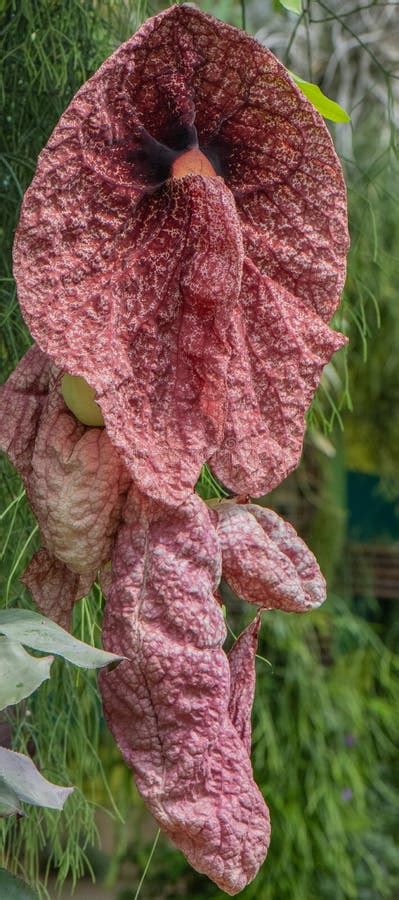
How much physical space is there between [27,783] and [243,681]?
3.3 inches

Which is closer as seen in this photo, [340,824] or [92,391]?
[92,391]

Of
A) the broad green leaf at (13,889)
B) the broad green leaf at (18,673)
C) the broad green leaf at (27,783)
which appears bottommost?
the broad green leaf at (13,889)

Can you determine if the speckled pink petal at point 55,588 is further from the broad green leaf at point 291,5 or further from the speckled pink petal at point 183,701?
the broad green leaf at point 291,5

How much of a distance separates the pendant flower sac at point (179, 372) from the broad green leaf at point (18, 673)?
0.02 m

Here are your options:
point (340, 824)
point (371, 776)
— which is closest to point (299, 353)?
point (340, 824)

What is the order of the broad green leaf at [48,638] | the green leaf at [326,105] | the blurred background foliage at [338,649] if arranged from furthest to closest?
the blurred background foliage at [338,649] < the green leaf at [326,105] < the broad green leaf at [48,638]

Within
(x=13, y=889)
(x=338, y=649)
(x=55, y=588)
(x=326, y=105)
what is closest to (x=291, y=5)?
(x=326, y=105)

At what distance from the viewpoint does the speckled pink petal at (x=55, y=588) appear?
0.46 meters

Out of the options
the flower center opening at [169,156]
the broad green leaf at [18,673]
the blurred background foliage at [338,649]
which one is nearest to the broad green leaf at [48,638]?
the broad green leaf at [18,673]

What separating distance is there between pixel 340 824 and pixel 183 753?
5.04 ft

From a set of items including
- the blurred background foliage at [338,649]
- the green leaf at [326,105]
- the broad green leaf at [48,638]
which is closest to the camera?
the broad green leaf at [48,638]

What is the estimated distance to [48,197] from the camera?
39 cm

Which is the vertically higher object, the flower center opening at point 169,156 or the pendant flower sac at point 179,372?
the flower center opening at point 169,156

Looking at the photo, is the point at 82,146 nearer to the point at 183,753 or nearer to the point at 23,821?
the point at 183,753
